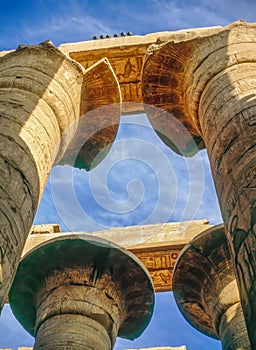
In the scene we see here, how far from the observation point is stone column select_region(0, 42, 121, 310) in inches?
168

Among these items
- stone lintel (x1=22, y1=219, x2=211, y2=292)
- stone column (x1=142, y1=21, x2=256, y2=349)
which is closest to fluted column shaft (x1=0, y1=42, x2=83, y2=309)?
stone column (x1=142, y1=21, x2=256, y2=349)

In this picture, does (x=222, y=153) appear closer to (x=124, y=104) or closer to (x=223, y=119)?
(x=223, y=119)

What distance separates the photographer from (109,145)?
30.1ft

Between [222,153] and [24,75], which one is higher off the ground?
[24,75]

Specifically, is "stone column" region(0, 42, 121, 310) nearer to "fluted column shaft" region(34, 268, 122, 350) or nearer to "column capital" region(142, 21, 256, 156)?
"column capital" region(142, 21, 256, 156)

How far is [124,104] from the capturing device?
10.1 meters

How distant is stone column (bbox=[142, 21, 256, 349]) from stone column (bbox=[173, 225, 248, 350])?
5.78 ft

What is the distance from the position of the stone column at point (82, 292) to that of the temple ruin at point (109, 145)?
0.02m

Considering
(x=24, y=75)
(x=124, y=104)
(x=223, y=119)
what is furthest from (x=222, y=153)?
(x=124, y=104)

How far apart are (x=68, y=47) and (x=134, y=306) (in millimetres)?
5320

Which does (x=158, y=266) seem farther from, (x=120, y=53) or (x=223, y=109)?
(x=223, y=109)

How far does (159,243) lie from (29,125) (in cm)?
644

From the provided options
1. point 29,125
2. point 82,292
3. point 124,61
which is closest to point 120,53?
point 124,61

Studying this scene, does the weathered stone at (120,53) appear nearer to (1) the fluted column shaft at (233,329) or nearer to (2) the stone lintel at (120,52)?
(2) the stone lintel at (120,52)
